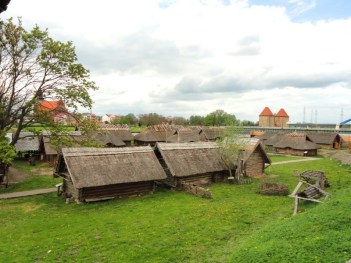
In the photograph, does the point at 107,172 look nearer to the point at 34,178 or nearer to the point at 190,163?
the point at 190,163

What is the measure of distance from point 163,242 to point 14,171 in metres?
25.3

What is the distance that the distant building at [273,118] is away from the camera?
4667 inches

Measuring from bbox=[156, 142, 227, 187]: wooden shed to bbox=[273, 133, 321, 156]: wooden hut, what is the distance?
90.9 ft

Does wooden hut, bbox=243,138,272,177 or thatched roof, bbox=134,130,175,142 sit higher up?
thatched roof, bbox=134,130,175,142

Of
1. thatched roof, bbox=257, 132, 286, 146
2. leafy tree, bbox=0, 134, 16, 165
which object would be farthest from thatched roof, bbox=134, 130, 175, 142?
leafy tree, bbox=0, 134, 16, 165

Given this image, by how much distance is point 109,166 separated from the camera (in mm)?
20703

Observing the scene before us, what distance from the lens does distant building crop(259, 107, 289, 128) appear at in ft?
389

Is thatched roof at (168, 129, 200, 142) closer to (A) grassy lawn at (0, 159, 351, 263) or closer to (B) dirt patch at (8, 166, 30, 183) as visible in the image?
(B) dirt patch at (8, 166, 30, 183)

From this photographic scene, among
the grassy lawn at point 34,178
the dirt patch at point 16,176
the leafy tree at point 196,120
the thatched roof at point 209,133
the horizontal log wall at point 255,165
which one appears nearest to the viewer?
the grassy lawn at point 34,178

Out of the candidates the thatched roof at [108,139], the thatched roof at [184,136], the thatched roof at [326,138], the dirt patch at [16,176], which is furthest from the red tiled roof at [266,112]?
the dirt patch at [16,176]

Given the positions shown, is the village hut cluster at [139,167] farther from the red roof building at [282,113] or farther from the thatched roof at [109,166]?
the red roof building at [282,113]

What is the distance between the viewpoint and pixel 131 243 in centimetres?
1269

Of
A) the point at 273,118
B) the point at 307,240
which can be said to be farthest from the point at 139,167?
the point at 273,118

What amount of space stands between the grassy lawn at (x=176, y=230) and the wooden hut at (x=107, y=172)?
1.00m
